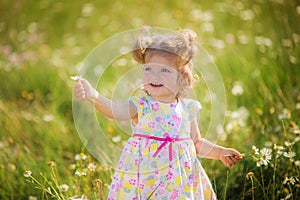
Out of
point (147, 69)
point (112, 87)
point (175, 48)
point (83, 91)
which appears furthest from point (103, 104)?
point (112, 87)

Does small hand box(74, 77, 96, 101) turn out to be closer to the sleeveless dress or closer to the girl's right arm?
the girl's right arm

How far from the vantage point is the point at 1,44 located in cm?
453

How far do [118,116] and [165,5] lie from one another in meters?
4.09

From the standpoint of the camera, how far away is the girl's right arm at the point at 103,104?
1.81 metres

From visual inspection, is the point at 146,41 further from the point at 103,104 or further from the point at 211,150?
the point at 211,150

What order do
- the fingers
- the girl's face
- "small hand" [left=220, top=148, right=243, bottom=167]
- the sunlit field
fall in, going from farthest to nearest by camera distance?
1. the sunlit field
2. "small hand" [left=220, top=148, right=243, bottom=167]
3. the girl's face
4. the fingers

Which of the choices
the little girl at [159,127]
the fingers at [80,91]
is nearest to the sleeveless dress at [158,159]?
the little girl at [159,127]

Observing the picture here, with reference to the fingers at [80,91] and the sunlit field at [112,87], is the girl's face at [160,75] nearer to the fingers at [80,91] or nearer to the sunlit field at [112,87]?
the fingers at [80,91]

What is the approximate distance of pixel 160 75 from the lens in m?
1.90

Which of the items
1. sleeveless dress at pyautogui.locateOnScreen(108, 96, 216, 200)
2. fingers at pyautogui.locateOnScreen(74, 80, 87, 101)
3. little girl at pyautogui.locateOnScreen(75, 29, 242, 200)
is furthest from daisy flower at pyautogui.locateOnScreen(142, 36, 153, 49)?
fingers at pyautogui.locateOnScreen(74, 80, 87, 101)

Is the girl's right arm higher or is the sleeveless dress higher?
the girl's right arm

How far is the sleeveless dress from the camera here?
6.16ft

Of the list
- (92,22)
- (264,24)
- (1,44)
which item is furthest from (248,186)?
(92,22)

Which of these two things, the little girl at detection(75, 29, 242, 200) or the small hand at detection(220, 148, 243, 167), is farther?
the small hand at detection(220, 148, 243, 167)
